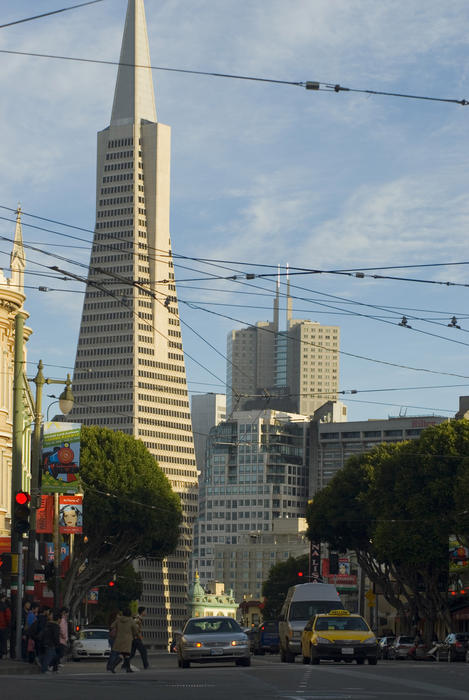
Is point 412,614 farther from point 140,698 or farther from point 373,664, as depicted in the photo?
point 140,698

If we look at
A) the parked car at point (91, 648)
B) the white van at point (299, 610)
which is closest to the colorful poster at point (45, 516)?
the parked car at point (91, 648)

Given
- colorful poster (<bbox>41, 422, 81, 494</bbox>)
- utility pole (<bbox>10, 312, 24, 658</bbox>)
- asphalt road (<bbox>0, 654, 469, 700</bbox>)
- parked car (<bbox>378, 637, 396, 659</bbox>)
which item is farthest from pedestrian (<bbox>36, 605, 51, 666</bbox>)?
parked car (<bbox>378, 637, 396, 659</bbox>)

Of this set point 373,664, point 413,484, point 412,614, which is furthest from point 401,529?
point 373,664

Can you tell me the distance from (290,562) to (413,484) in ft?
282

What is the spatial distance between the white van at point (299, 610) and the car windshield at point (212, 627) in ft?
19.0

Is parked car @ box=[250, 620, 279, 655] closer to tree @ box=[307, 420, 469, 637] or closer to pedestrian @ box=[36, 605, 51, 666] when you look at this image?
tree @ box=[307, 420, 469, 637]

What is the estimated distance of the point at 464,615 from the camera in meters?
91.9

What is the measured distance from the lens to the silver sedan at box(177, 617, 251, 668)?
3572 cm

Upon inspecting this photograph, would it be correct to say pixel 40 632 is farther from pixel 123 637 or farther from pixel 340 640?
pixel 340 640

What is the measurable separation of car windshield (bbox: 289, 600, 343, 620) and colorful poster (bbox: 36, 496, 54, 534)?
18.7 meters

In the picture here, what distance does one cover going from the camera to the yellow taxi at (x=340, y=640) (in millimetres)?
35688

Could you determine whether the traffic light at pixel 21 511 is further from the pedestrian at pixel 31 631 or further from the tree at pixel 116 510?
the tree at pixel 116 510

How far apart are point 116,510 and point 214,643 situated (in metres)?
44.5

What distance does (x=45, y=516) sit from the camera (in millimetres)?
62625
